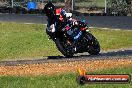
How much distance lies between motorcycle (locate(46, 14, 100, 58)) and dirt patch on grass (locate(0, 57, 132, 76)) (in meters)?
1.75

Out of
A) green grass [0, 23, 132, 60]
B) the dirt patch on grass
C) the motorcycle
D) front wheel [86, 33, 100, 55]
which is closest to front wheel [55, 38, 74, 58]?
the motorcycle

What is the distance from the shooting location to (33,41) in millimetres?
22438

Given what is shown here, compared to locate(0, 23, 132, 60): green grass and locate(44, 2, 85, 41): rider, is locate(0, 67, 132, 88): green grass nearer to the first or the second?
locate(44, 2, 85, 41): rider

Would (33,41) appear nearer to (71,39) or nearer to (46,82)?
(71,39)

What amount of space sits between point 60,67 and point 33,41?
9.08m

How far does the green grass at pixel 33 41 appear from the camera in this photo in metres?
19.8

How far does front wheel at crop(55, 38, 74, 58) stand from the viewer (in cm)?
1591

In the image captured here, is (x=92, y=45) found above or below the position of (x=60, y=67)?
above

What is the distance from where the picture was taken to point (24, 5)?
49062 mm

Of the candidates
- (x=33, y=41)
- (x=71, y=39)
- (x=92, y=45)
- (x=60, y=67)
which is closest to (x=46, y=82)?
(x=60, y=67)

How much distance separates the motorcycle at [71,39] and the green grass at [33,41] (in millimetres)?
2869

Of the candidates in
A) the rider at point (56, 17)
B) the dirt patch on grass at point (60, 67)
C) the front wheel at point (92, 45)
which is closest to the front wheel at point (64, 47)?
the rider at point (56, 17)

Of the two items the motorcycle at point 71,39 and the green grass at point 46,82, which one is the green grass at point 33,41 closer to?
the motorcycle at point 71,39

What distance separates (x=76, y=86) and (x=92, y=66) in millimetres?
4137
